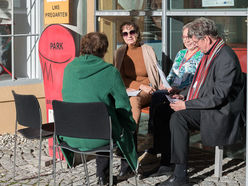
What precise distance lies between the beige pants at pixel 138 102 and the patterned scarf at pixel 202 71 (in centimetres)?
64

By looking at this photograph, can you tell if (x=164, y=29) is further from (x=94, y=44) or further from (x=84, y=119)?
(x=84, y=119)

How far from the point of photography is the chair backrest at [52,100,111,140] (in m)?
4.07

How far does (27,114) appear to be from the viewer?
4809 millimetres

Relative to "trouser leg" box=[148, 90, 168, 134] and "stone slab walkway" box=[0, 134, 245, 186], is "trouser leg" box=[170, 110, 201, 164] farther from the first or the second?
"trouser leg" box=[148, 90, 168, 134]

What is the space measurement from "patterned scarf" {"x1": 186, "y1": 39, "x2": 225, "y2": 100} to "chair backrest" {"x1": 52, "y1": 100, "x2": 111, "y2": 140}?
1.19 m

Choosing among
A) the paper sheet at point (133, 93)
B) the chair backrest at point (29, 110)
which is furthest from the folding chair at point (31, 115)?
the paper sheet at point (133, 93)

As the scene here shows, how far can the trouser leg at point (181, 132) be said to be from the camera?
15.7ft

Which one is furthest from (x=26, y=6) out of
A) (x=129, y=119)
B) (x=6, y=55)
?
(x=129, y=119)

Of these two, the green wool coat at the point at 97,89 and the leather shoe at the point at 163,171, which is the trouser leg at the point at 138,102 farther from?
the green wool coat at the point at 97,89

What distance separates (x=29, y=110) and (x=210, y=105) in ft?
5.38

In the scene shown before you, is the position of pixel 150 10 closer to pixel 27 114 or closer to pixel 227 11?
pixel 227 11

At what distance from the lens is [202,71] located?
494cm

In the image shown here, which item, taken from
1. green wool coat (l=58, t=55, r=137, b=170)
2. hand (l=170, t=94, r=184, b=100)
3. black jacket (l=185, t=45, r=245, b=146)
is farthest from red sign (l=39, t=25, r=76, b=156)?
black jacket (l=185, t=45, r=245, b=146)

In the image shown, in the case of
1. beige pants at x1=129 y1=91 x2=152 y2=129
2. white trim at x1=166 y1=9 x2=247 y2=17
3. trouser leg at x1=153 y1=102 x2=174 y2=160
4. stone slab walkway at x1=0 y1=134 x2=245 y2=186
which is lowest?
stone slab walkway at x1=0 y1=134 x2=245 y2=186
